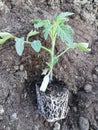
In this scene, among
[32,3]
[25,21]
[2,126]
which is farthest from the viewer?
[32,3]

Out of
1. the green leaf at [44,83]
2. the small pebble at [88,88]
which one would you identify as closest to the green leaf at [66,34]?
→ the green leaf at [44,83]

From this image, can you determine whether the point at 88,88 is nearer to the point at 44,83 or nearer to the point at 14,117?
the point at 44,83

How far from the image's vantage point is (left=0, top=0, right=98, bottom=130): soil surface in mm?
1403

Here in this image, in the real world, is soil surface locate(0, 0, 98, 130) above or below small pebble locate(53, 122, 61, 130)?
above

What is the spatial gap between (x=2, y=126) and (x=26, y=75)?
28cm

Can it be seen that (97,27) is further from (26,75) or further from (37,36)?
(26,75)

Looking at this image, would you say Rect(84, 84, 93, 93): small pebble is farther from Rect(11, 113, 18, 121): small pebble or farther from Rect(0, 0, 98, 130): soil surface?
Rect(11, 113, 18, 121): small pebble

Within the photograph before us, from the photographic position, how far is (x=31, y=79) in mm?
1471

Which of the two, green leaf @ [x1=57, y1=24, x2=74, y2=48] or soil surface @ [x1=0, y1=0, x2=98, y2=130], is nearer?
green leaf @ [x1=57, y1=24, x2=74, y2=48]

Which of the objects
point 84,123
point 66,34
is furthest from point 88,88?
point 66,34

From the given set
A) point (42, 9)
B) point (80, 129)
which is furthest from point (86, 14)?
point (80, 129)

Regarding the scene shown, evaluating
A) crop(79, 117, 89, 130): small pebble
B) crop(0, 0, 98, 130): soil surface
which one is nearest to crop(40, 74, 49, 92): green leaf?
crop(0, 0, 98, 130): soil surface

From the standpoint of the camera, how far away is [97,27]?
1900 mm

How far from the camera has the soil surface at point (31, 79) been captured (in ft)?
4.60
